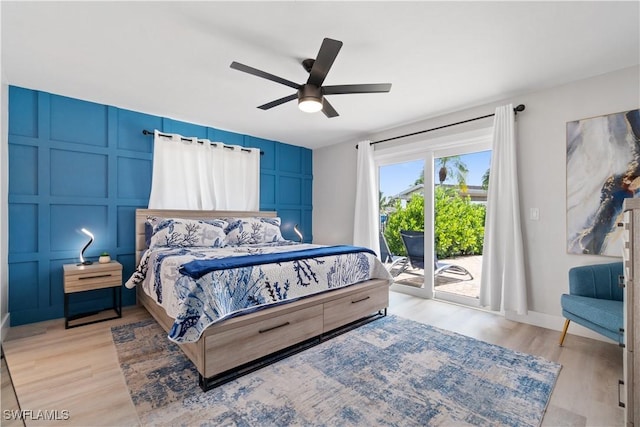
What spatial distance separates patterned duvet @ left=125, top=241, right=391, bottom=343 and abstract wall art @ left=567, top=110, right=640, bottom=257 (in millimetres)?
1976

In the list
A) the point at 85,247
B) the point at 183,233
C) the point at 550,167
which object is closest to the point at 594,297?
the point at 550,167

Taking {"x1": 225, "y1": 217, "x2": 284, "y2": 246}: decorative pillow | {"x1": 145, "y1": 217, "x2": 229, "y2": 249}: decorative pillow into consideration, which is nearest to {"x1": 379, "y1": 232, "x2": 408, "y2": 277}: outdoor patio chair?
{"x1": 225, "y1": 217, "x2": 284, "y2": 246}: decorative pillow

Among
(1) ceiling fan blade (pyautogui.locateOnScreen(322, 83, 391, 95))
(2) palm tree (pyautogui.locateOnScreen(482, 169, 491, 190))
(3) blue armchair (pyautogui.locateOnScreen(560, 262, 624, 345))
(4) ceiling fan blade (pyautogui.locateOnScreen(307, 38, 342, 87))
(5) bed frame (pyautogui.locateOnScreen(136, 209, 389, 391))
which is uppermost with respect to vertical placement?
(4) ceiling fan blade (pyautogui.locateOnScreen(307, 38, 342, 87))

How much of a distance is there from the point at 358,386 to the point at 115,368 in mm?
1727

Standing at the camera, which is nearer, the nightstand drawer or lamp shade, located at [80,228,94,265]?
the nightstand drawer

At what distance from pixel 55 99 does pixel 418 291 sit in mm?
4824

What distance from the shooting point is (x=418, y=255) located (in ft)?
12.7

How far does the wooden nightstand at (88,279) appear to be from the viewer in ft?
8.71

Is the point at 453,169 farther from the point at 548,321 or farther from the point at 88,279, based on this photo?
the point at 88,279

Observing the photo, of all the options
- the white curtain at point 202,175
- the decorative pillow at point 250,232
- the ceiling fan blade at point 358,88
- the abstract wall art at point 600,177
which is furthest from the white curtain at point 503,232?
the white curtain at point 202,175

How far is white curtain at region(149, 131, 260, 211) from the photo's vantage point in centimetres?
356

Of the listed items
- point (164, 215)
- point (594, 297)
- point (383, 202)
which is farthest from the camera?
point (383, 202)

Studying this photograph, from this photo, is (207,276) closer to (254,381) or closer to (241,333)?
(241,333)

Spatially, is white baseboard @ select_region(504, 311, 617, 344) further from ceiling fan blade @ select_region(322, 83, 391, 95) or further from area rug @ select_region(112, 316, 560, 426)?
ceiling fan blade @ select_region(322, 83, 391, 95)
